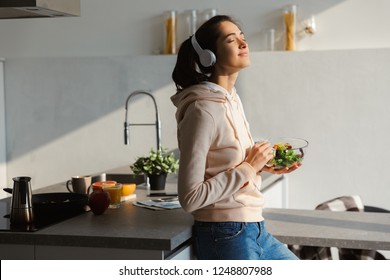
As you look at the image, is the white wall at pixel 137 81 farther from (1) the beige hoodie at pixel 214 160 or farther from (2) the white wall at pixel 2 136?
(1) the beige hoodie at pixel 214 160

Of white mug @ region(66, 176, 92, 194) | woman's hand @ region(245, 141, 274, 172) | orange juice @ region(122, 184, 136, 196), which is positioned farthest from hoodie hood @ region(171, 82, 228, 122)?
white mug @ region(66, 176, 92, 194)

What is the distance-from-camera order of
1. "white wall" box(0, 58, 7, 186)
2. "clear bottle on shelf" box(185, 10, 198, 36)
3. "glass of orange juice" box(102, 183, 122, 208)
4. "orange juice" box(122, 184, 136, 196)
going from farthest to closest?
"white wall" box(0, 58, 7, 186), "clear bottle on shelf" box(185, 10, 198, 36), "orange juice" box(122, 184, 136, 196), "glass of orange juice" box(102, 183, 122, 208)

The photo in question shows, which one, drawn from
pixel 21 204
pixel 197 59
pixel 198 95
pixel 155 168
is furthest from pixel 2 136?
pixel 198 95

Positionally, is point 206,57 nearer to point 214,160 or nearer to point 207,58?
point 207,58

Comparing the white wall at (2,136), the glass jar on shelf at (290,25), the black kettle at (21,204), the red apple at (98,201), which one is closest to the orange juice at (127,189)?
the red apple at (98,201)

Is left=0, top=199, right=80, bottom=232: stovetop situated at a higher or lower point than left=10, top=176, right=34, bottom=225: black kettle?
lower

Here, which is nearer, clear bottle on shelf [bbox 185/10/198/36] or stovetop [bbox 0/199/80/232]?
stovetop [bbox 0/199/80/232]

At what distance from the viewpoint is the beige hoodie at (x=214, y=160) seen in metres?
2.49

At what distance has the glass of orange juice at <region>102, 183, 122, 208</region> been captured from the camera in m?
3.27

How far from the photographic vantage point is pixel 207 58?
8.70 ft

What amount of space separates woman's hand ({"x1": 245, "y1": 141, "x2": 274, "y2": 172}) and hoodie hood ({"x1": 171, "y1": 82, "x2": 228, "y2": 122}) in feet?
0.68

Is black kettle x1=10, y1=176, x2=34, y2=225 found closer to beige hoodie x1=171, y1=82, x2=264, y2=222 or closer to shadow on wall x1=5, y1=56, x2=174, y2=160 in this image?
beige hoodie x1=171, y1=82, x2=264, y2=222
